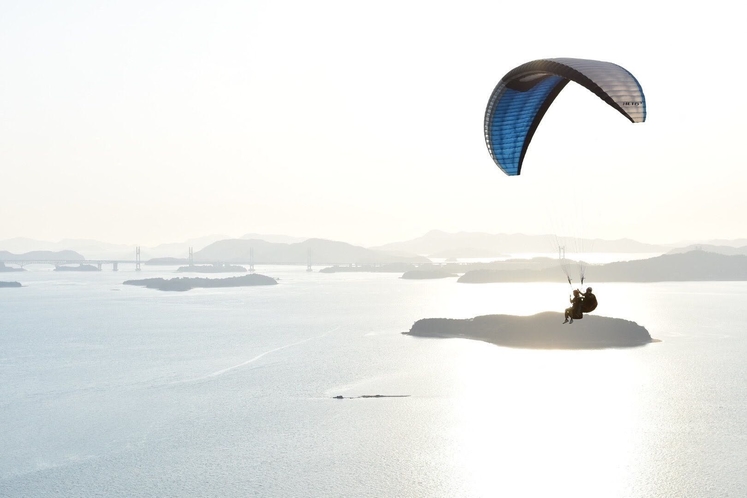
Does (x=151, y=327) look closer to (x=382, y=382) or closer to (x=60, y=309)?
(x=60, y=309)

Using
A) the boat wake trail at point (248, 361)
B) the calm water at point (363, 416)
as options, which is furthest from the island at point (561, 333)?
the boat wake trail at point (248, 361)

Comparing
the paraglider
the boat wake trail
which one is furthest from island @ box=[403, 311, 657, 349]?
the paraglider

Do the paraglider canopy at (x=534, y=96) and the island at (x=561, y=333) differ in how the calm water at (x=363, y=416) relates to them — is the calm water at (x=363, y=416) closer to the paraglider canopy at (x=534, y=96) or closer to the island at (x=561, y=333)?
the island at (x=561, y=333)

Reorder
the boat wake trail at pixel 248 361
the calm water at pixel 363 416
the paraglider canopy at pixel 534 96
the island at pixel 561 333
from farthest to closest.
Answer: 1. the island at pixel 561 333
2. the boat wake trail at pixel 248 361
3. the calm water at pixel 363 416
4. the paraglider canopy at pixel 534 96

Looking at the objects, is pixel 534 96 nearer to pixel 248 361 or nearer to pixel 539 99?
pixel 539 99

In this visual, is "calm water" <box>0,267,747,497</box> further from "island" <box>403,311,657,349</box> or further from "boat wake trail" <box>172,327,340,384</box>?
"island" <box>403,311,657,349</box>

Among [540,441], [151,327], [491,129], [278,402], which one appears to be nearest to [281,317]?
[151,327]

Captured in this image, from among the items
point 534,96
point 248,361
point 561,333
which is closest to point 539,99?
point 534,96

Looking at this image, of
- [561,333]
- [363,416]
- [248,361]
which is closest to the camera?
[363,416]
